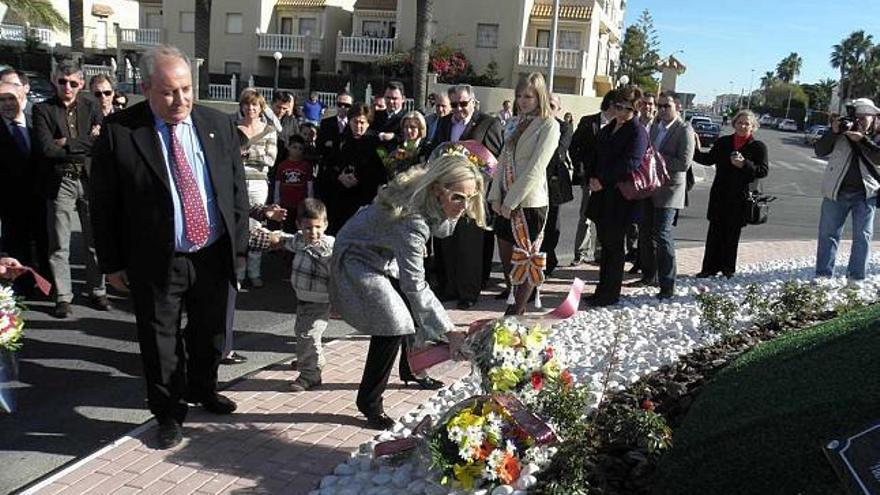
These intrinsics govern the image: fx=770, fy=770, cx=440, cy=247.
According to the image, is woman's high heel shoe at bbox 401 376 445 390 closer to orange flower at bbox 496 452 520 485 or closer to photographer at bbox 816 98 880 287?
orange flower at bbox 496 452 520 485

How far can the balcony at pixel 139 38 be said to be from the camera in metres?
44.1

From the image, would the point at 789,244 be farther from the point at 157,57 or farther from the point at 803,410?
the point at 157,57

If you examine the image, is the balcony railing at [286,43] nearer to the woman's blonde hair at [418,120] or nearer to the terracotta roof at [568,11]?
the terracotta roof at [568,11]

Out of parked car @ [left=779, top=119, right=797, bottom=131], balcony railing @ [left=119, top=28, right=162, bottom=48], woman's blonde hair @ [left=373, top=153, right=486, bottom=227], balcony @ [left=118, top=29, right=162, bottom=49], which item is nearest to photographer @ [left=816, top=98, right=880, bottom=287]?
woman's blonde hair @ [left=373, top=153, right=486, bottom=227]

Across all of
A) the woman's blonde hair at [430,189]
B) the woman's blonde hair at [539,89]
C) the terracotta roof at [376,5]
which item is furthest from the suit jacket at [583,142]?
the terracotta roof at [376,5]

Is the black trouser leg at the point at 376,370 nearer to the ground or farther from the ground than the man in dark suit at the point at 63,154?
nearer to the ground

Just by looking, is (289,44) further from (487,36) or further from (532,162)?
(532,162)

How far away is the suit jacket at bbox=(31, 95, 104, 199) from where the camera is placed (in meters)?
6.13

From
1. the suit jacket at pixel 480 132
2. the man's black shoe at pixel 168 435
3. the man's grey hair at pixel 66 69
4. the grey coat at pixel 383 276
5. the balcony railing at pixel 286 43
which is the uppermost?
the balcony railing at pixel 286 43

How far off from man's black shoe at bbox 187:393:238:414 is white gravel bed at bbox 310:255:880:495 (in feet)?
2.96

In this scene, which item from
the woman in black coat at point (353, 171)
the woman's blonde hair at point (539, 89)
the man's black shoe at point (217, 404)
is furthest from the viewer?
the woman in black coat at point (353, 171)

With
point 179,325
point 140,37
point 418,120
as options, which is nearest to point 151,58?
point 179,325

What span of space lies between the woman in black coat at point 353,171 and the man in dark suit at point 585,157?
82.4 inches

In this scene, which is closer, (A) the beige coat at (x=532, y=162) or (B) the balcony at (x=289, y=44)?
(A) the beige coat at (x=532, y=162)
